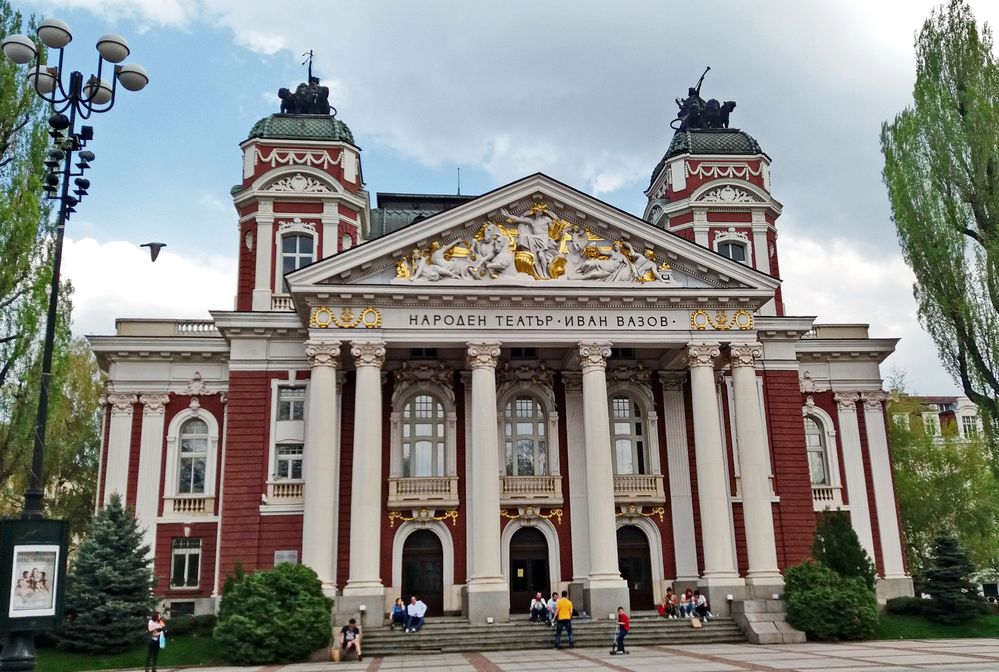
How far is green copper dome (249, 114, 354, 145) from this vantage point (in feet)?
130

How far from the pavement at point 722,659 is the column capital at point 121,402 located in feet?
42.7

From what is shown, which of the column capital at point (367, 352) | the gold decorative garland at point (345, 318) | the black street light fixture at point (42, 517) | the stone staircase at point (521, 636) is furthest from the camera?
the gold decorative garland at point (345, 318)

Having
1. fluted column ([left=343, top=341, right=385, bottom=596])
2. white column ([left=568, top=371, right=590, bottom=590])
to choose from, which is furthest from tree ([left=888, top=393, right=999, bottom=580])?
fluted column ([left=343, top=341, right=385, bottom=596])

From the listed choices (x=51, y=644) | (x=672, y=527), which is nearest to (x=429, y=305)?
(x=672, y=527)

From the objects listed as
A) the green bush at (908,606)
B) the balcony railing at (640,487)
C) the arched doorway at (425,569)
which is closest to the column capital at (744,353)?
the balcony railing at (640,487)

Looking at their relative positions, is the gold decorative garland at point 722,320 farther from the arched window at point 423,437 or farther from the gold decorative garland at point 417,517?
the gold decorative garland at point 417,517

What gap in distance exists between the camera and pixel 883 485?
3888cm

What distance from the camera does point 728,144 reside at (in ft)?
139

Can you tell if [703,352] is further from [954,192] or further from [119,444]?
[119,444]

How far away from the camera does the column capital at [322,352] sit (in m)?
31.3

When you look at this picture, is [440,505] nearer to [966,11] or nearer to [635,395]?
[635,395]

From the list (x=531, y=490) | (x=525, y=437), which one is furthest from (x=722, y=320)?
(x=531, y=490)

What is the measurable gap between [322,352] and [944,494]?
36.8 meters

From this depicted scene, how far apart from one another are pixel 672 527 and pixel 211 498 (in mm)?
18489
